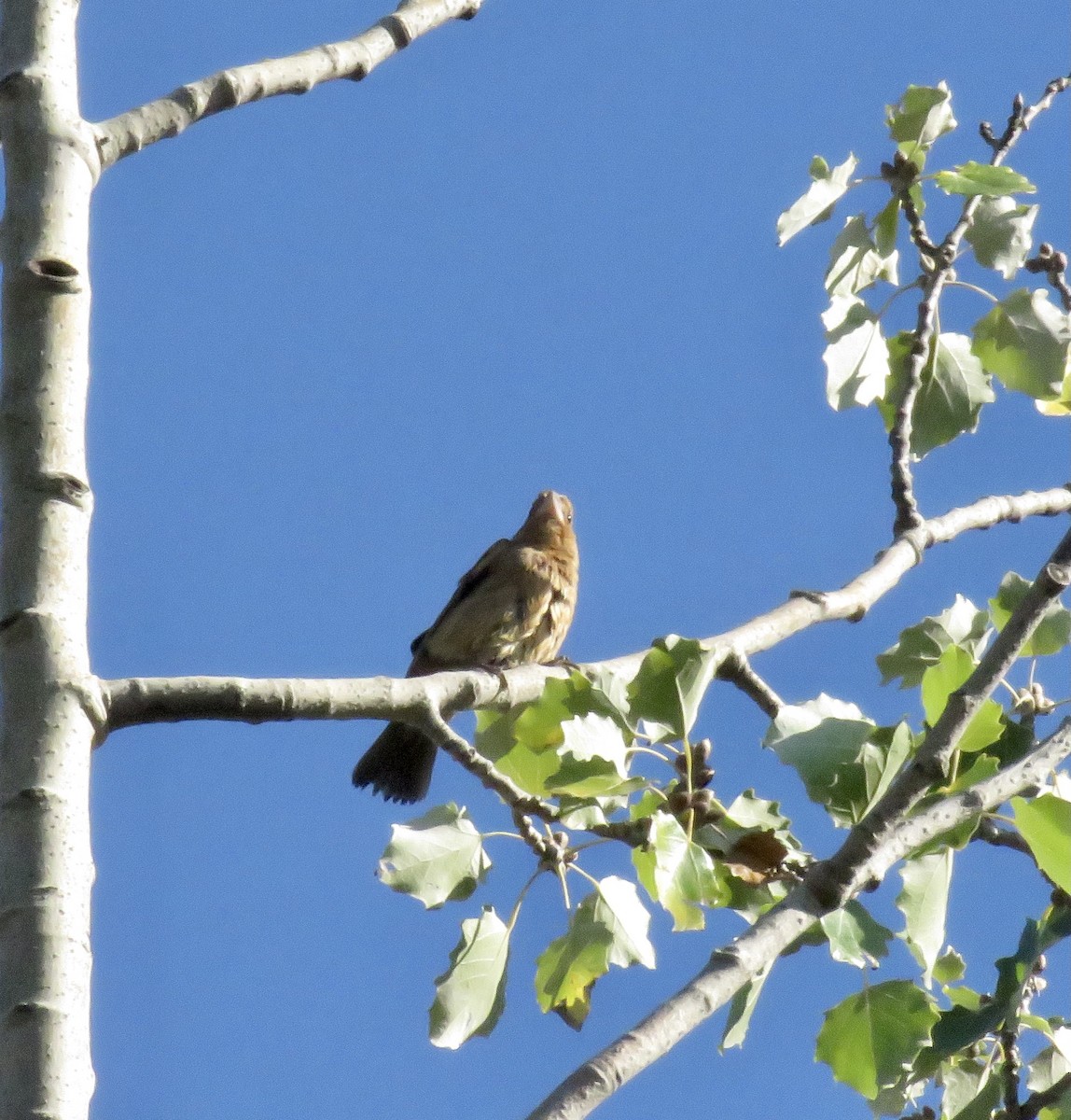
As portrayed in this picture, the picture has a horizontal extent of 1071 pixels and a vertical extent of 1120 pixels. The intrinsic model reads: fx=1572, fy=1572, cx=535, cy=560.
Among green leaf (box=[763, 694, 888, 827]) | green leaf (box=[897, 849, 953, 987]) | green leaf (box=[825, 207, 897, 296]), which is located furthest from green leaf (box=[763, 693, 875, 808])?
green leaf (box=[825, 207, 897, 296])

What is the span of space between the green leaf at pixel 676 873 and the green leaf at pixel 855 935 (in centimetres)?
22

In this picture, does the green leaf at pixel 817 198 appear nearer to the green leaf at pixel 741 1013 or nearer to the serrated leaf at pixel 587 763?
the serrated leaf at pixel 587 763

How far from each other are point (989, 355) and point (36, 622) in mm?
2717

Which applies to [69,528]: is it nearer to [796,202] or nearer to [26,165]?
[26,165]

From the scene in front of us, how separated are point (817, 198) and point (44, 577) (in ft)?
8.07

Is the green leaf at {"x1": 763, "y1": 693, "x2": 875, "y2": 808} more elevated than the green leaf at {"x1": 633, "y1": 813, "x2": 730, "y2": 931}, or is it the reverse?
the green leaf at {"x1": 763, "y1": 693, "x2": 875, "y2": 808}

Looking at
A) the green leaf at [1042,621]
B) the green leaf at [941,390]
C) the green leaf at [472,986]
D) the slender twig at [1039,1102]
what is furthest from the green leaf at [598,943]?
the green leaf at [941,390]

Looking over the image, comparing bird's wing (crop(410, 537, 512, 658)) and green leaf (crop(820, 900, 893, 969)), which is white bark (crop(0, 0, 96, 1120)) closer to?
green leaf (crop(820, 900, 893, 969))

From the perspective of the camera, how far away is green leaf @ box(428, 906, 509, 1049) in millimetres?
2957

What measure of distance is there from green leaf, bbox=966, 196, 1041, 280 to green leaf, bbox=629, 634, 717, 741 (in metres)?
1.66

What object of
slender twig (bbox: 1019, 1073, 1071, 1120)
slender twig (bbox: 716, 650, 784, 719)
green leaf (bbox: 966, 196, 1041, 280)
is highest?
green leaf (bbox: 966, 196, 1041, 280)

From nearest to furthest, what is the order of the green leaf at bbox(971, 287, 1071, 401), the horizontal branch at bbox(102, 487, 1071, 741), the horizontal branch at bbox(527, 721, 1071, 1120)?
the horizontal branch at bbox(527, 721, 1071, 1120) → the horizontal branch at bbox(102, 487, 1071, 741) → the green leaf at bbox(971, 287, 1071, 401)

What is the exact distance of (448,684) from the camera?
10.3ft

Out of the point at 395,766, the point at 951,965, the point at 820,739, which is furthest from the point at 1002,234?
the point at 395,766
